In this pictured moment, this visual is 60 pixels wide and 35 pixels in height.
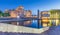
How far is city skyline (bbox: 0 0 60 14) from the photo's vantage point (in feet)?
10.1

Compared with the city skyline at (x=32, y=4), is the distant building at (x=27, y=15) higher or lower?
lower

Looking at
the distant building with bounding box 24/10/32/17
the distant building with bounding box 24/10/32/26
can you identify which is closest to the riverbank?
the distant building with bounding box 24/10/32/26

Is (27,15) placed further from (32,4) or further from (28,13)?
(32,4)

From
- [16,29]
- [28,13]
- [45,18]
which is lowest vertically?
[16,29]

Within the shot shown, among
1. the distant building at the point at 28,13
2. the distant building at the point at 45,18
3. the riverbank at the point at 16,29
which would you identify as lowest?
the riverbank at the point at 16,29

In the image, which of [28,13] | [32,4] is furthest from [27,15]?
[32,4]

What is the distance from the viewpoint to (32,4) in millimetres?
3092

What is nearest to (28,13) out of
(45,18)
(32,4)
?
(32,4)

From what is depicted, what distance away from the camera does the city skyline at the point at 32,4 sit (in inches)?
121

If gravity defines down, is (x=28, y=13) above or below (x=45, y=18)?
above

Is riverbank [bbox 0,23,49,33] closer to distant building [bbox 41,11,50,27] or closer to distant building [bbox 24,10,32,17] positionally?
distant building [bbox 41,11,50,27]

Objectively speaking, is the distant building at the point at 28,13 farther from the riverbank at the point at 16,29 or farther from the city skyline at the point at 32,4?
the riverbank at the point at 16,29

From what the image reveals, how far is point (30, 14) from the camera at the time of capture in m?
3.04

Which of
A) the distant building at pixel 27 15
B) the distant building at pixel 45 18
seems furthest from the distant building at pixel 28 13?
the distant building at pixel 45 18
